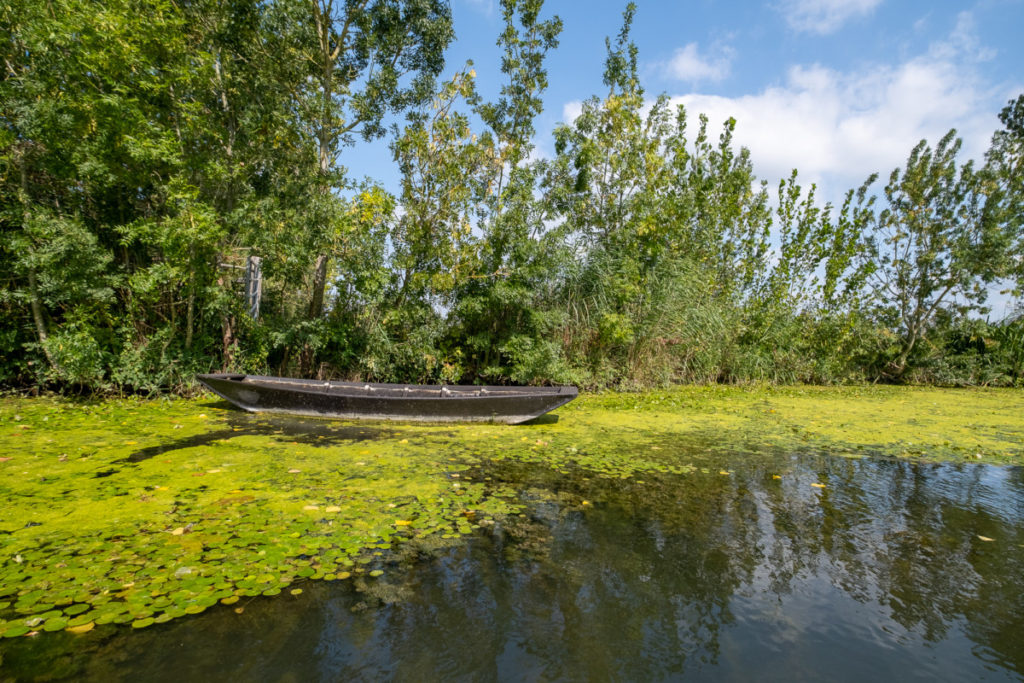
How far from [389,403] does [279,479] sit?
2.39m

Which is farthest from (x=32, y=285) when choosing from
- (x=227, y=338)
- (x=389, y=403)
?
(x=389, y=403)

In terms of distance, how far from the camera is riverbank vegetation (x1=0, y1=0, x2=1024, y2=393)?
625cm

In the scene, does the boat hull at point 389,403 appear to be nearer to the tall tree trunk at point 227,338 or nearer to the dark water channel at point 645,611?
the tall tree trunk at point 227,338

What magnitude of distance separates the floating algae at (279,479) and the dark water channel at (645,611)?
8.2 inches

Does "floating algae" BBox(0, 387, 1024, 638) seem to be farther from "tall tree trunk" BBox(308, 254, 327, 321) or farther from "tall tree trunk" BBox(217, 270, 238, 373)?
"tall tree trunk" BBox(308, 254, 327, 321)

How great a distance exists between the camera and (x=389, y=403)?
616 cm

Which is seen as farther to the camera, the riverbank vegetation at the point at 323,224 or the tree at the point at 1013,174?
the tree at the point at 1013,174

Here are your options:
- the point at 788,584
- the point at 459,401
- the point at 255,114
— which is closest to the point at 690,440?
the point at 459,401

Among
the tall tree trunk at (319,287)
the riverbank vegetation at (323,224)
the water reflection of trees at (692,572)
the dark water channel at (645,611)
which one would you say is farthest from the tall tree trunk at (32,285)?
the water reflection of trees at (692,572)

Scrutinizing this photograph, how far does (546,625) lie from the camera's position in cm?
213

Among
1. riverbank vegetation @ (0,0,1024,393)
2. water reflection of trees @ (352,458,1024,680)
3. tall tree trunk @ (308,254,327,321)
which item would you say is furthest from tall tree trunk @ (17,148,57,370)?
water reflection of trees @ (352,458,1024,680)

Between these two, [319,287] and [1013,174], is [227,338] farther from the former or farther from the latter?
[1013,174]

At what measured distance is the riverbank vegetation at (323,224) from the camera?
625 cm

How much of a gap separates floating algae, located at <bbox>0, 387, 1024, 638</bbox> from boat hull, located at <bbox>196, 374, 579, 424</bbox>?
17cm
